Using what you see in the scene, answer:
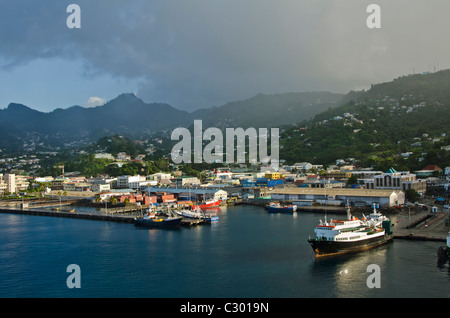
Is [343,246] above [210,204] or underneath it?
underneath

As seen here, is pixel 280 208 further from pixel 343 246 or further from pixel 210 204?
pixel 343 246

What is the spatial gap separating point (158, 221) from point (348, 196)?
36.8ft

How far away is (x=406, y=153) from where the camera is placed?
37875 mm

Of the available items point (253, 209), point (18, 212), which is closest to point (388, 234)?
point (253, 209)

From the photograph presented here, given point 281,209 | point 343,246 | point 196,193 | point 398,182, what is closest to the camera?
point 343,246

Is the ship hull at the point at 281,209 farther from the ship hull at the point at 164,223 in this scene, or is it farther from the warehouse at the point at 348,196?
the ship hull at the point at 164,223

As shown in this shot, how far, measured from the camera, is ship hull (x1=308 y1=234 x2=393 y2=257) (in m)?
12.6

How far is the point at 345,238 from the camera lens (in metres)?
13.2

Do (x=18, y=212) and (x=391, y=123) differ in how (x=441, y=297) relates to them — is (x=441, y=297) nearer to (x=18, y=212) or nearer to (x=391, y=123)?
(x=18, y=212)

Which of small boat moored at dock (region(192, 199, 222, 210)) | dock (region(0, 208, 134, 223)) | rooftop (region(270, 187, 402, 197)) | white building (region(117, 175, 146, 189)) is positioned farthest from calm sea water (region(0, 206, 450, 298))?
white building (region(117, 175, 146, 189))

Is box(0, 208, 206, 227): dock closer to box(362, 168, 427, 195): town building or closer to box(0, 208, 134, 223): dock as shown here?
box(0, 208, 134, 223): dock

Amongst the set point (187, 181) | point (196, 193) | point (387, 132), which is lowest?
point (196, 193)

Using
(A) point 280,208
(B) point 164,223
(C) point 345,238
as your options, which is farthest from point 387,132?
(C) point 345,238

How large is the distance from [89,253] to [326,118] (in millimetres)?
53222
